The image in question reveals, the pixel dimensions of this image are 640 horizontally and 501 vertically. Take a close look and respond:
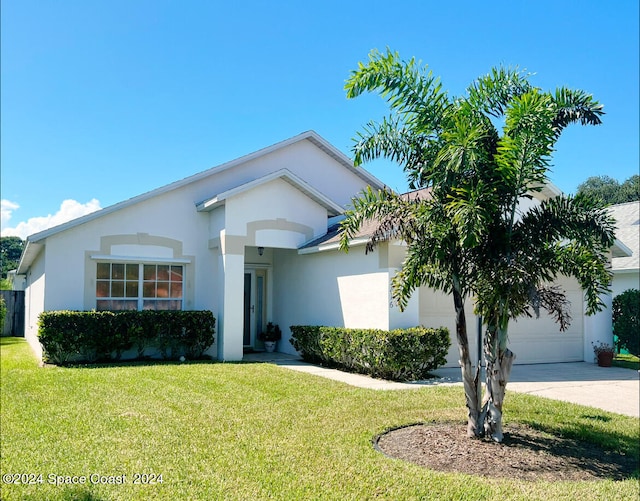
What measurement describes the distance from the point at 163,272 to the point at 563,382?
1078 centimetres

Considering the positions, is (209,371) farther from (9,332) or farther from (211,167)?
(9,332)

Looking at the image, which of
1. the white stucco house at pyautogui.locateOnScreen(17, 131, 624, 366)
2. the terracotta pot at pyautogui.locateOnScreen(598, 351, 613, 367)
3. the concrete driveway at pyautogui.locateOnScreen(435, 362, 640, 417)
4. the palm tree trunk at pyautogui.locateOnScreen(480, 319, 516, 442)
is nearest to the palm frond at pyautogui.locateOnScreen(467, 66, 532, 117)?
the palm tree trunk at pyautogui.locateOnScreen(480, 319, 516, 442)

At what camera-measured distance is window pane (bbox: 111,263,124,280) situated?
14523 millimetres

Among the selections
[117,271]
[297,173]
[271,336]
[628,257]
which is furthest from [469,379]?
[628,257]

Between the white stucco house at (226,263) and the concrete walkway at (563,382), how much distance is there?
1.15 meters

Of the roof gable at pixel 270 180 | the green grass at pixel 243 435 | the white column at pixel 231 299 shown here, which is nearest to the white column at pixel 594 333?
the green grass at pixel 243 435

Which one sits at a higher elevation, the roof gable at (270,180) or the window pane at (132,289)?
the roof gable at (270,180)

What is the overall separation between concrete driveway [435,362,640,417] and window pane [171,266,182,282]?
7928 mm

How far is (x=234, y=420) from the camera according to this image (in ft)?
23.7

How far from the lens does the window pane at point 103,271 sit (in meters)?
14.3

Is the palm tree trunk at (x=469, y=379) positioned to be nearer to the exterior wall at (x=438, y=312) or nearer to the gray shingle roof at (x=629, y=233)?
the exterior wall at (x=438, y=312)

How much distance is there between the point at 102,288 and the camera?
14.3 meters

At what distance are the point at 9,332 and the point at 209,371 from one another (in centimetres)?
1740

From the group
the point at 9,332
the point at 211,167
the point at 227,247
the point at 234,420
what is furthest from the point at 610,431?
the point at 9,332
